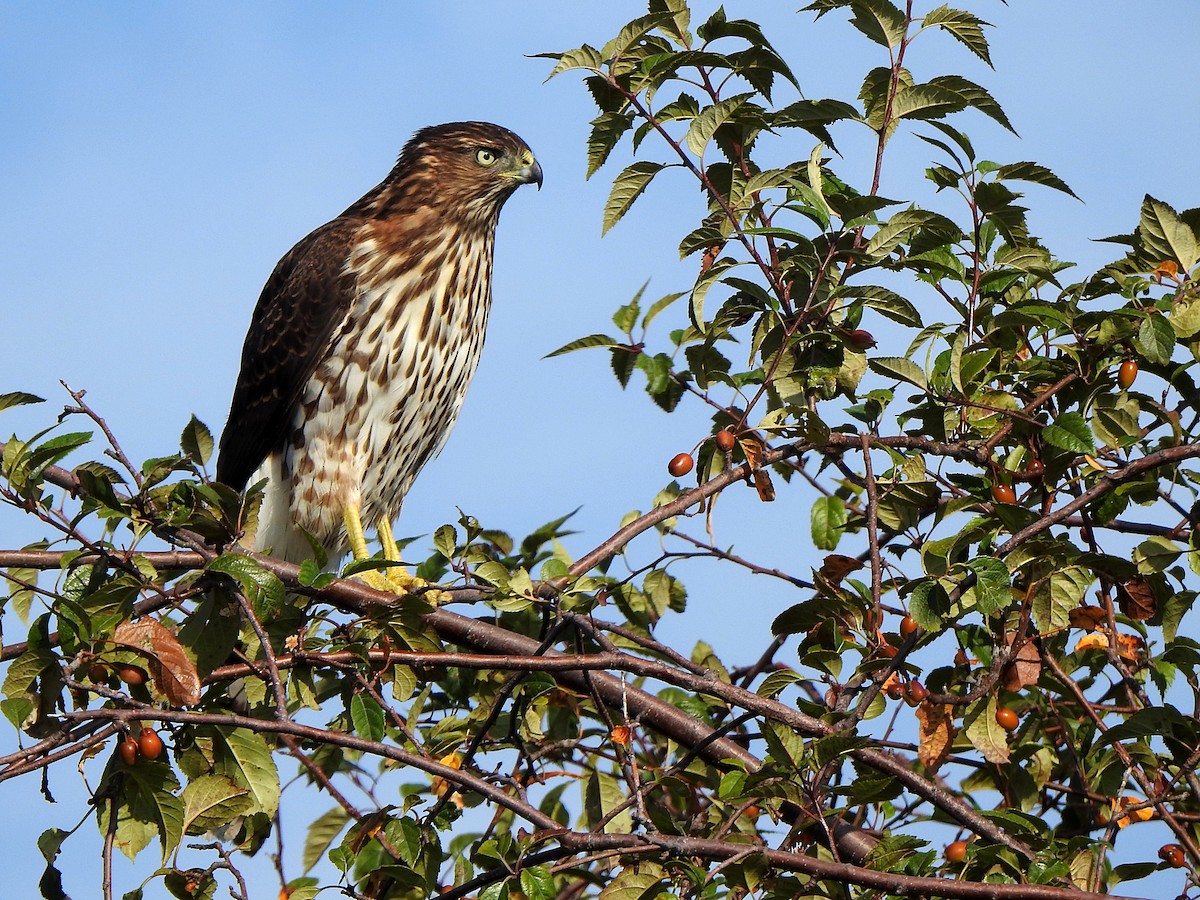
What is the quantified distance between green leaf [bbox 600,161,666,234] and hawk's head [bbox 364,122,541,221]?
2.75 m

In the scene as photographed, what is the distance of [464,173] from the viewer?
6.32 meters

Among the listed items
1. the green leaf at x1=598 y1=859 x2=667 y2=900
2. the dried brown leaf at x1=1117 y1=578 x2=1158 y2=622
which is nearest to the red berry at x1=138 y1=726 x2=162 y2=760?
the green leaf at x1=598 y1=859 x2=667 y2=900

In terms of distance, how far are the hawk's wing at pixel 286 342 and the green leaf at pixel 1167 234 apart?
3439 mm

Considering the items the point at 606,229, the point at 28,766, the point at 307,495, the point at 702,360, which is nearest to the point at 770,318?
the point at 702,360

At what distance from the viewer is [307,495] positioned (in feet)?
19.1

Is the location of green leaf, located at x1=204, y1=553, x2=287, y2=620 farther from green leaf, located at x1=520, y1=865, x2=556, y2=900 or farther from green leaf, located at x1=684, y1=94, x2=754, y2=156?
green leaf, located at x1=684, y1=94, x2=754, y2=156

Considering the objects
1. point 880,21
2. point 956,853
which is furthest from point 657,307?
point 956,853

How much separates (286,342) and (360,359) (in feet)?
1.19

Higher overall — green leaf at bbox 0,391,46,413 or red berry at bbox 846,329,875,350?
green leaf at bbox 0,391,46,413

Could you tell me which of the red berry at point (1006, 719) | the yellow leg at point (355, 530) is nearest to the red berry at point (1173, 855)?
the red berry at point (1006, 719)

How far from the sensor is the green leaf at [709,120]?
3.39 m

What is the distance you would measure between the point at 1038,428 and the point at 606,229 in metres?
1.27

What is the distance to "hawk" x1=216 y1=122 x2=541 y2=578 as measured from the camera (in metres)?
5.73

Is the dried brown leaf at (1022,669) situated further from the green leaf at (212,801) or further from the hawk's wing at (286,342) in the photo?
the hawk's wing at (286,342)
